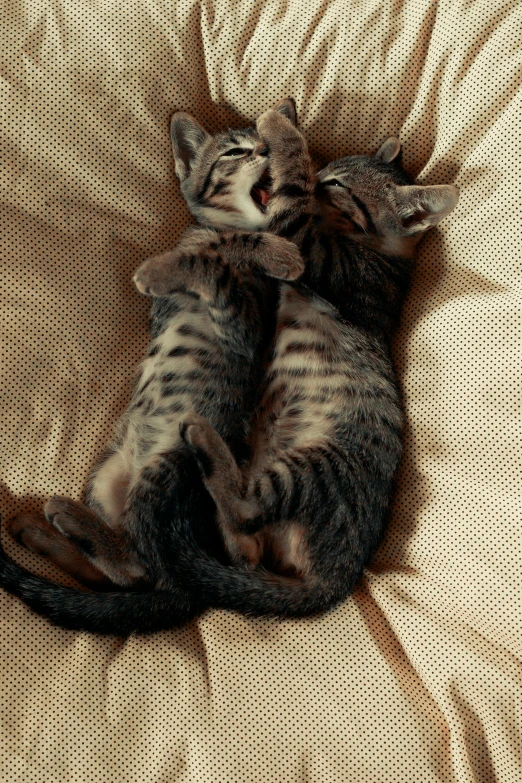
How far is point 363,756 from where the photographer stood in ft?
4.99

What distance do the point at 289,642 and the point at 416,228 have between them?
3.66 feet

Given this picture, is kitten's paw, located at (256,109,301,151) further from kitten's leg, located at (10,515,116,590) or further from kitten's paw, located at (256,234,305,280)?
kitten's leg, located at (10,515,116,590)

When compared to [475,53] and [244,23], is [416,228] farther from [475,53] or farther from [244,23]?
[244,23]

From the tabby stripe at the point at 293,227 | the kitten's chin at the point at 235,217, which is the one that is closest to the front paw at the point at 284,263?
the tabby stripe at the point at 293,227

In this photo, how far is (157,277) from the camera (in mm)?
1669

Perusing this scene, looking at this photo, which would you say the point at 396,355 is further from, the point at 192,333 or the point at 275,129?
the point at 275,129

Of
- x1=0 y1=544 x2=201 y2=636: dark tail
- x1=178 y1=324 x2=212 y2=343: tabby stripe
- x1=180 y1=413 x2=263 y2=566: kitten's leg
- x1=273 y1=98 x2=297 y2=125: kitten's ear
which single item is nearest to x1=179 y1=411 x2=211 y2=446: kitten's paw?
x1=180 y1=413 x2=263 y2=566: kitten's leg

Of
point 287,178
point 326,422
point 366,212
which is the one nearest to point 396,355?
point 326,422

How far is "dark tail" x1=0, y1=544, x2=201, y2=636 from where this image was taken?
Result: 5.18 ft

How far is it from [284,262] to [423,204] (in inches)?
16.5

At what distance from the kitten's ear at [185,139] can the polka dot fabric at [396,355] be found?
0.11ft

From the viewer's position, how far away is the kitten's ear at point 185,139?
190cm

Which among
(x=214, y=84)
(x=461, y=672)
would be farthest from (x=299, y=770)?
(x=214, y=84)

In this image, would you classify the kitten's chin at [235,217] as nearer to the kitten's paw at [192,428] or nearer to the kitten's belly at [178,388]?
the kitten's belly at [178,388]
